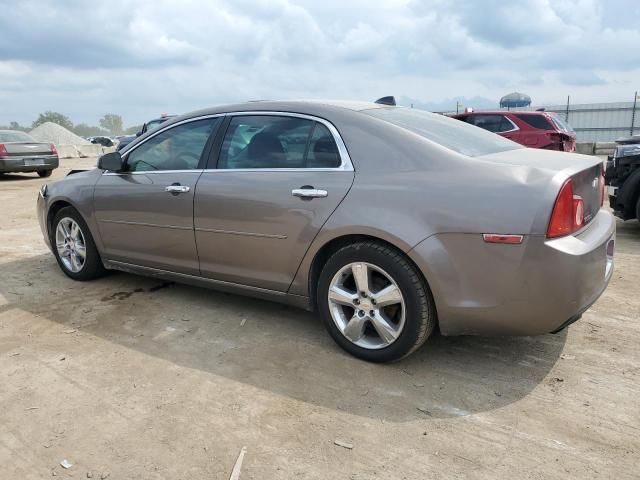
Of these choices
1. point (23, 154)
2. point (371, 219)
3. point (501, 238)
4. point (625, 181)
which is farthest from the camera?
point (23, 154)

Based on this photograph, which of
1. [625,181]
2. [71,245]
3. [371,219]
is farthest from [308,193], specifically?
[625,181]

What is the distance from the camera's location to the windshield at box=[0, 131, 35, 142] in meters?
13.5

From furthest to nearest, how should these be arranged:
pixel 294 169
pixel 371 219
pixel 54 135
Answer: pixel 54 135, pixel 294 169, pixel 371 219

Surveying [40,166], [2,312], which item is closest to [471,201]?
[2,312]

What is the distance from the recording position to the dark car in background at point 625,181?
574 cm

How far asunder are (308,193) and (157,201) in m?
1.40

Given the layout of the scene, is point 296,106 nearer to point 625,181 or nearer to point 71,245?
point 71,245

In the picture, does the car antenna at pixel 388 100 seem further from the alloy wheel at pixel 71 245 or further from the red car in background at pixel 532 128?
the red car in background at pixel 532 128

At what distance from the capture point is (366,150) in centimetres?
302

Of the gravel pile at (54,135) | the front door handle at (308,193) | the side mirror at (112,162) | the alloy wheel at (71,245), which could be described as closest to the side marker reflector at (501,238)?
the front door handle at (308,193)

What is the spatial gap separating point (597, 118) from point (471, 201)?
2083cm

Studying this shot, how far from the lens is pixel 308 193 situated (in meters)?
3.11

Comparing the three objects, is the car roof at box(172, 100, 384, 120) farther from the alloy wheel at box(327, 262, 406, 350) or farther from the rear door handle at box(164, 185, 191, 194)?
the alloy wheel at box(327, 262, 406, 350)

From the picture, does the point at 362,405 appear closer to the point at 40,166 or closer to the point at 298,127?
the point at 298,127
